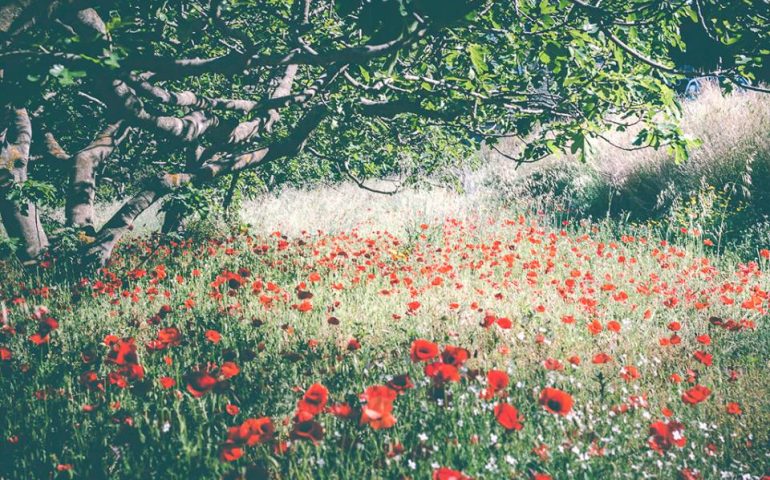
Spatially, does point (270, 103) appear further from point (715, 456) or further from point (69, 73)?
point (715, 456)

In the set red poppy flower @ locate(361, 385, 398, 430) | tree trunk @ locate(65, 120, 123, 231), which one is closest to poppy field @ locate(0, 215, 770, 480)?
red poppy flower @ locate(361, 385, 398, 430)

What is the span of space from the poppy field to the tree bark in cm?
65

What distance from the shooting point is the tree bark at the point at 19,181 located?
4.55m

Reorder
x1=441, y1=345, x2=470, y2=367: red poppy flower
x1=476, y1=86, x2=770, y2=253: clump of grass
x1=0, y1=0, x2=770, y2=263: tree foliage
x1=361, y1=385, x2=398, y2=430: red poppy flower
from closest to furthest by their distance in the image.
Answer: x1=361, y1=385, x2=398, y2=430: red poppy flower < x1=441, y1=345, x2=470, y2=367: red poppy flower < x1=0, y1=0, x2=770, y2=263: tree foliage < x1=476, y1=86, x2=770, y2=253: clump of grass

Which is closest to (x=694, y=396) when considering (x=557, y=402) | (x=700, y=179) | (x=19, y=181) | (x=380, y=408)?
(x=557, y=402)

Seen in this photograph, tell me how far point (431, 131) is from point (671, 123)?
392cm

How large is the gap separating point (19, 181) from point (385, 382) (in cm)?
430

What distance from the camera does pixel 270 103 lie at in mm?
4441

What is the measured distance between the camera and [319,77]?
521cm

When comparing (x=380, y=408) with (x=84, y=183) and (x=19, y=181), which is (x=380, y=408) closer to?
(x=84, y=183)

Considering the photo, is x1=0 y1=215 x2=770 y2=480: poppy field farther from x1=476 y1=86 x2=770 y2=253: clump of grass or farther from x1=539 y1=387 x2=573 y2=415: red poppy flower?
x1=476 y1=86 x2=770 y2=253: clump of grass

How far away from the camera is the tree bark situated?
4.55 meters

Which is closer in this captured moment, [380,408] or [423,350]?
[380,408]

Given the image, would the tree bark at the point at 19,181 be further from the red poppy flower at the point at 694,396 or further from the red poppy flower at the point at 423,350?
the red poppy flower at the point at 694,396
